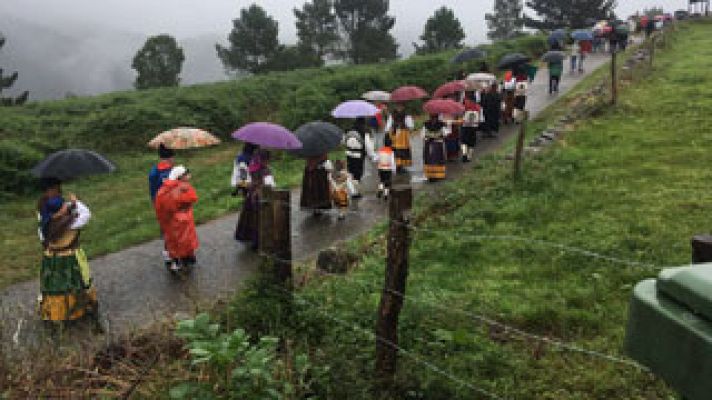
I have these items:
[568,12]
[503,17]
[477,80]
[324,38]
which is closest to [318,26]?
[324,38]

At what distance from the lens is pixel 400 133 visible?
1016cm

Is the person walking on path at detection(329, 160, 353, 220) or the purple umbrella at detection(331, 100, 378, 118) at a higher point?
the purple umbrella at detection(331, 100, 378, 118)

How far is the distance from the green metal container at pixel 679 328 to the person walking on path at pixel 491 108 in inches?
468

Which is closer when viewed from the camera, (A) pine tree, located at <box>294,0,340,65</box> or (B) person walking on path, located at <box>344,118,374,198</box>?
(B) person walking on path, located at <box>344,118,374,198</box>

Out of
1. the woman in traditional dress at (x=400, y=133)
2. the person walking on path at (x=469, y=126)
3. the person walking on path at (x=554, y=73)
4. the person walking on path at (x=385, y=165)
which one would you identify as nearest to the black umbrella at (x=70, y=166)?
the person walking on path at (x=385, y=165)

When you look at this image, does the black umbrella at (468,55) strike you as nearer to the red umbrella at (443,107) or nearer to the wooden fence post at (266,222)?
the red umbrella at (443,107)

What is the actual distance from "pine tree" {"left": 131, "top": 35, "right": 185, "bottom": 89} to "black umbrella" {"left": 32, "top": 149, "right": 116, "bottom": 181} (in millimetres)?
29199

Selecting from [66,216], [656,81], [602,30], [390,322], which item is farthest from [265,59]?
[390,322]

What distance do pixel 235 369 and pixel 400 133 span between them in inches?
295

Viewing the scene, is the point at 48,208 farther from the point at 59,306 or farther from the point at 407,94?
the point at 407,94

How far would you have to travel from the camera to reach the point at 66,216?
5473mm

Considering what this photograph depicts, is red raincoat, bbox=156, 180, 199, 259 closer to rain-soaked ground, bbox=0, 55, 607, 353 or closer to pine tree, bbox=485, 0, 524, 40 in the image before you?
rain-soaked ground, bbox=0, 55, 607, 353

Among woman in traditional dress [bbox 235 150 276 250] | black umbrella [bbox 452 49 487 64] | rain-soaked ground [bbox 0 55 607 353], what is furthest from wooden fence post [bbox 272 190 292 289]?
black umbrella [bbox 452 49 487 64]

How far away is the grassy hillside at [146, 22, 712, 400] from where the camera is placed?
12.5 feet
